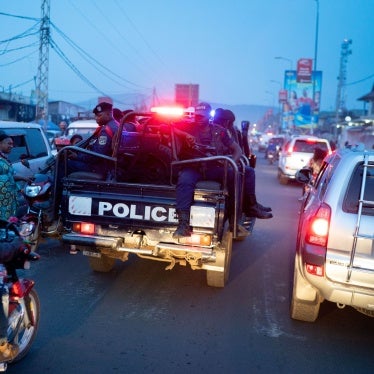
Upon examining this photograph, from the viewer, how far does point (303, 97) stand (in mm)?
56656

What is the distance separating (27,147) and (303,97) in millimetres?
51797

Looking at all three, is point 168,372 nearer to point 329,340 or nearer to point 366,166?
point 329,340

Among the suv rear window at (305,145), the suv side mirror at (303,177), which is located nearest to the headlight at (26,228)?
the suv side mirror at (303,177)

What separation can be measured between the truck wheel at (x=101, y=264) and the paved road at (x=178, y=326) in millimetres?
107

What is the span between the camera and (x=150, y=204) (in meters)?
5.00

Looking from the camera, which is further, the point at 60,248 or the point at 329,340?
the point at 60,248

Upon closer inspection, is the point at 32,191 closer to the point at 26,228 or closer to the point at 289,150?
the point at 26,228

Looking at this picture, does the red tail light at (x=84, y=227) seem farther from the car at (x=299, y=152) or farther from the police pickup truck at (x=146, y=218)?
the car at (x=299, y=152)

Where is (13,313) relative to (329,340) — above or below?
above

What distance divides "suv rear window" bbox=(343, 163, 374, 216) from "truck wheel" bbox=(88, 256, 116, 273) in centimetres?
309

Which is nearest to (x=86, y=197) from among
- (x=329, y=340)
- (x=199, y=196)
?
(x=199, y=196)

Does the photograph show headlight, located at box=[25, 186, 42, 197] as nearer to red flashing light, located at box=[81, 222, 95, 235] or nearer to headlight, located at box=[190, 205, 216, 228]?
red flashing light, located at box=[81, 222, 95, 235]

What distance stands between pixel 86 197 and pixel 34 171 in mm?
3507

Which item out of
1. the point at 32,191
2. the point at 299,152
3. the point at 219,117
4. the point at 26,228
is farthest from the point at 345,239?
the point at 299,152
